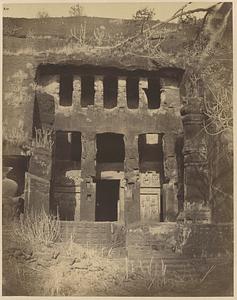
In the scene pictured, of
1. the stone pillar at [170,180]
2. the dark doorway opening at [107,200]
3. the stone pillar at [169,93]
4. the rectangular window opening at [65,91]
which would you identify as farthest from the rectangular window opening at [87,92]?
the dark doorway opening at [107,200]

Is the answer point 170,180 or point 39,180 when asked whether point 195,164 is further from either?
point 39,180

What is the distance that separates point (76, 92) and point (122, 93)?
1.43 m

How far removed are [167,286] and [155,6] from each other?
509cm

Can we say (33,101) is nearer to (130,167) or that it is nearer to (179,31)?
(130,167)

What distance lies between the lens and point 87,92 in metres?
17.3

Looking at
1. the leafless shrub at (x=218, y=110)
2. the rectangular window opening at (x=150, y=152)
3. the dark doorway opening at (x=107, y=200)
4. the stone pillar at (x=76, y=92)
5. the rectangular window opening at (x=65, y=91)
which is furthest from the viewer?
the dark doorway opening at (x=107, y=200)

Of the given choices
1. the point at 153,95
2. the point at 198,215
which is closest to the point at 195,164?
the point at 198,215

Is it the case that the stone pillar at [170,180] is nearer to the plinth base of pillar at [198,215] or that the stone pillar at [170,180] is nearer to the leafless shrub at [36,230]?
the plinth base of pillar at [198,215]

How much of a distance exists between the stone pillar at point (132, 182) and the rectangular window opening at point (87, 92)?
6.60 feet

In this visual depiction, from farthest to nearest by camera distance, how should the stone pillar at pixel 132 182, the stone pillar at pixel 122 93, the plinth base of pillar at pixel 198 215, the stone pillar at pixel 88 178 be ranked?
1. the stone pillar at pixel 122 93
2. the stone pillar at pixel 132 182
3. the stone pillar at pixel 88 178
4. the plinth base of pillar at pixel 198 215

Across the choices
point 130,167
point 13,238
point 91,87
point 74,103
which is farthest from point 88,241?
point 91,87

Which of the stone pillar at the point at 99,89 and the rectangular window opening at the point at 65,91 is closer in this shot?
the stone pillar at the point at 99,89

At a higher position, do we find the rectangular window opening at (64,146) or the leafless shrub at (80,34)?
the leafless shrub at (80,34)

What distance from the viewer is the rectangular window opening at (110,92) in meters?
17.1
